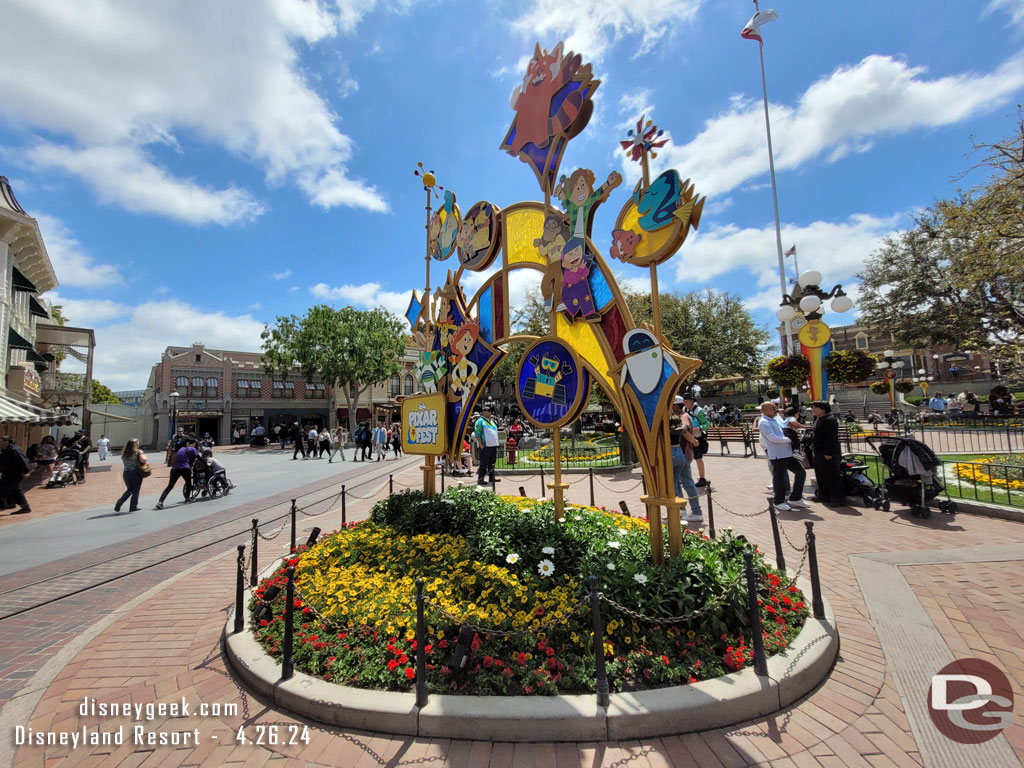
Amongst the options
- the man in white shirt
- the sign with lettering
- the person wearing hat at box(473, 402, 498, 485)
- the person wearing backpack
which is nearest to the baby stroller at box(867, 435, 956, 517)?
the man in white shirt

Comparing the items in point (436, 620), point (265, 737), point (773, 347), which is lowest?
point (265, 737)

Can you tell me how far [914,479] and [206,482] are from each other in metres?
15.4

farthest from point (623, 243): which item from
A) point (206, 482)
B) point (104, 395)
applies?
point (104, 395)

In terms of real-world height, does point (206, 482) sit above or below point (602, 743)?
above

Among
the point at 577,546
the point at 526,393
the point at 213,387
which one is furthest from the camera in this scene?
the point at 213,387

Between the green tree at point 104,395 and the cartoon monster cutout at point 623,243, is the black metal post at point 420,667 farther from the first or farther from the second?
the green tree at point 104,395

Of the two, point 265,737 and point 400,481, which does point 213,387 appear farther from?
point 265,737

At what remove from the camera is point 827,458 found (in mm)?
8320

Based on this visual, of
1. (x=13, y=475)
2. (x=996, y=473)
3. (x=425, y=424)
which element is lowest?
(x=996, y=473)

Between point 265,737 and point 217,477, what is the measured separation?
11.3 meters

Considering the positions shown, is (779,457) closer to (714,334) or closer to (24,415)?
(24,415)

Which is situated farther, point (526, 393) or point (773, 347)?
point (773, 347)

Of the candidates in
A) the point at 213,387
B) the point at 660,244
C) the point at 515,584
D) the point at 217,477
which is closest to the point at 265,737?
the point at 515,584

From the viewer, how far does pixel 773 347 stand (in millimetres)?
36156
